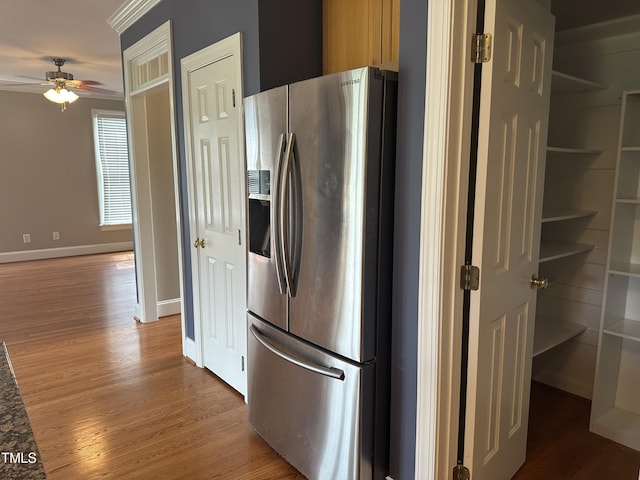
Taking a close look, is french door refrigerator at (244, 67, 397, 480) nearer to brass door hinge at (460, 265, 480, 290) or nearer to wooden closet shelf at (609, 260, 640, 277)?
brass door hinge at (460, 265, 480, 290)

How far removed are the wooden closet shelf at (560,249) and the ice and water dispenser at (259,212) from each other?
1465 mm

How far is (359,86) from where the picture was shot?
1601 millimetres

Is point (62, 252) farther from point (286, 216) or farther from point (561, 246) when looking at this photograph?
point (561, 246)

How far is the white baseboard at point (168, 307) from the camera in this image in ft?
14.4

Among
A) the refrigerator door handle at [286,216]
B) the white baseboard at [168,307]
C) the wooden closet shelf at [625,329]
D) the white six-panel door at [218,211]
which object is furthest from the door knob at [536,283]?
the white baseboard at [168,307]

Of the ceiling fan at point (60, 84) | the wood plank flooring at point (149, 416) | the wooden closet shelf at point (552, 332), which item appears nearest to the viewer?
the wood plank flooring at point (149, 416)

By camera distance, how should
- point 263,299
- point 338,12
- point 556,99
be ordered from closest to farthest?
1. point 263,299
2. point 338,12
3. point 556,99

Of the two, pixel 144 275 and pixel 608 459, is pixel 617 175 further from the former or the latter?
pixel 144 275

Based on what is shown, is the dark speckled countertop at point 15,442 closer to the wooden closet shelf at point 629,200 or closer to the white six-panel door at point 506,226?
the white six-panel door at point 506,226

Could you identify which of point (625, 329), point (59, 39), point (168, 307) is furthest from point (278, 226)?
point (59, 39)

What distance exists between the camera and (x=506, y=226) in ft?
5.77

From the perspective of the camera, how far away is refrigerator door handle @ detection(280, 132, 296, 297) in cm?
190

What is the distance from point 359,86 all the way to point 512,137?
0.61 m

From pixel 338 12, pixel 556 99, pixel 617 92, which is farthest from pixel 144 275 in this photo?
pixel 617 92
